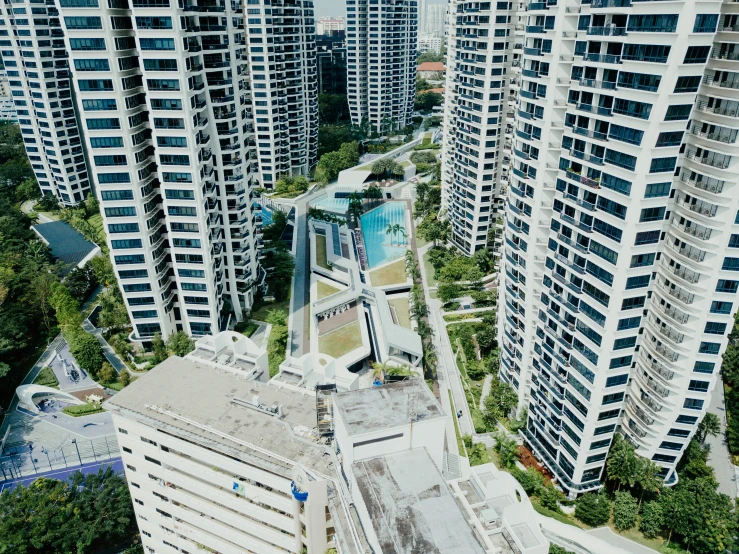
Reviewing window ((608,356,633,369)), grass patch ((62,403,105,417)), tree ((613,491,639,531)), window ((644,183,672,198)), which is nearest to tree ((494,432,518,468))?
tree ((613,491,639,531))

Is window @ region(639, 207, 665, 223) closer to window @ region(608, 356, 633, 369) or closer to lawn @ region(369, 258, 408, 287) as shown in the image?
window @ region(608, 356, 633, 369)

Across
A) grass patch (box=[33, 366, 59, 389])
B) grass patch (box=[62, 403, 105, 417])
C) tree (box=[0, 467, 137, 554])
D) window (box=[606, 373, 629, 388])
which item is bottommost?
grass patch (box=[62, 403, 105, 417])

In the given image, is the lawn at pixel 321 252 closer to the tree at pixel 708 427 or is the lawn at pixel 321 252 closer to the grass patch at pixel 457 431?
the grass patch at pixel 457 431

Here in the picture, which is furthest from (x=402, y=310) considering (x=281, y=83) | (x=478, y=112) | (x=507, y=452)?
(x=281, y=83)

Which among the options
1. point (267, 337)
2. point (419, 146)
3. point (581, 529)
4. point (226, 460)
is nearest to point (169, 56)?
point (267, 337)

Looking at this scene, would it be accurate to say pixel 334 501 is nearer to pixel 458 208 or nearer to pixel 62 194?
pixel 458 208

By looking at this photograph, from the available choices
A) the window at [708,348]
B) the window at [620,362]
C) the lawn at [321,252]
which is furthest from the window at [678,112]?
→ the lawn at [321,252]
